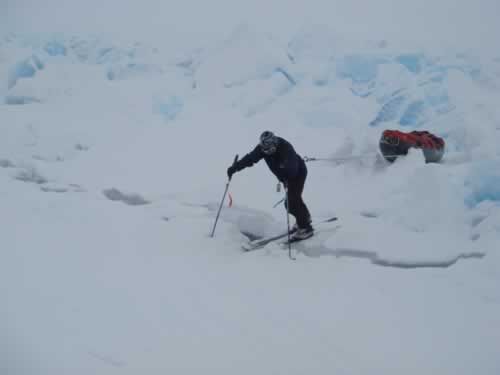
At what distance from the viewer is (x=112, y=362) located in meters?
2.23

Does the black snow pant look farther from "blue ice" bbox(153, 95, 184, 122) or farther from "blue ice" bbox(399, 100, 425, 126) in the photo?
"blue ice" bbox(153, 95, 184, 122)

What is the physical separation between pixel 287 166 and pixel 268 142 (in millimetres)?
304

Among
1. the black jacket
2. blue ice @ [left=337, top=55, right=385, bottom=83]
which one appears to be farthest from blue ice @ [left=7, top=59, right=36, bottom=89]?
the black jacket

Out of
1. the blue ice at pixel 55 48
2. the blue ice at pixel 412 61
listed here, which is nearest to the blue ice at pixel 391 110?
the blue ice at pixel 412 61

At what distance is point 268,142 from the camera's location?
12.0 ft

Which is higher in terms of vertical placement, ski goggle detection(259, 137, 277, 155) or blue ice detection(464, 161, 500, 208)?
ski goggle detection(259, 137, 277, 155)

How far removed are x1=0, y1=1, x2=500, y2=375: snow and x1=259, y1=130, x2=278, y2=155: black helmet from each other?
101 centimetres

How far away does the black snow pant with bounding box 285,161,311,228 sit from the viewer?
13.0 feet

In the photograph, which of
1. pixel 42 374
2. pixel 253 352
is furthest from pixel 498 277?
pixel 42 374

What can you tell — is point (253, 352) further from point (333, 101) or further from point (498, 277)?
point (333, 101)

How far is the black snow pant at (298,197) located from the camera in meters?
3.95

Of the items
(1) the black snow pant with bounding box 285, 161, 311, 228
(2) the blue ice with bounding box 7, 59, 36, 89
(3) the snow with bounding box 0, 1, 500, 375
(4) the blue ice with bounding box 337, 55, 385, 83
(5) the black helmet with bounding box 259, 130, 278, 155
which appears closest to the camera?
(3) the snow with bounding box 0, 1, 500, 375


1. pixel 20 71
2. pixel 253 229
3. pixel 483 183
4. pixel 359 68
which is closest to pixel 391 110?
pixel 359 68

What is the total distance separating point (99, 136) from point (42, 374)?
7.84m
